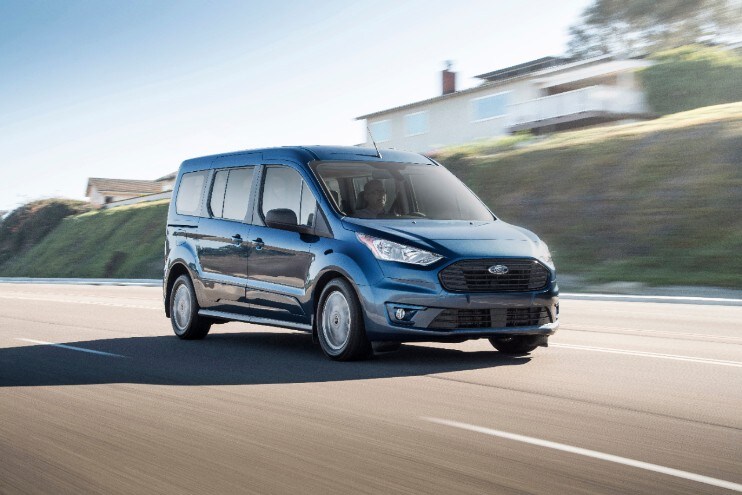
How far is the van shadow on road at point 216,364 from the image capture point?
9453 mm

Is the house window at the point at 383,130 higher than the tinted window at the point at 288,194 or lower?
higher

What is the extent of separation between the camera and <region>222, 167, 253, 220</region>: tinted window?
482 inches

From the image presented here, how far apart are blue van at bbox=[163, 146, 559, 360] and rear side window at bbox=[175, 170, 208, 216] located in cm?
4

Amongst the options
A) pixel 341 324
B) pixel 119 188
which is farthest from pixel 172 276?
pixel 119 188

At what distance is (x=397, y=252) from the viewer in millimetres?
9836

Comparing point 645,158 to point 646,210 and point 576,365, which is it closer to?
point 646,210

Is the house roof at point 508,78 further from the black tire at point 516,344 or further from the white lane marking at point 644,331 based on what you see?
the black tire at point 516,344

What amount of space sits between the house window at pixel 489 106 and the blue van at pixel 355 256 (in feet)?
143

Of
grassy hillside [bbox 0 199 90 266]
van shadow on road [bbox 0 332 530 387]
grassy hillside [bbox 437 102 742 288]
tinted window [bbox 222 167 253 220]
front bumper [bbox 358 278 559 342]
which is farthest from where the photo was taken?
grassy hillside [bbox 0 199 90 266]

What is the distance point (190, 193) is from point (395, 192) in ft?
11.3

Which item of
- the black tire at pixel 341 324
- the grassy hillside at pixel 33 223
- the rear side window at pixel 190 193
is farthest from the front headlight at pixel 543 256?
the grassy hillside at pixel 33 223

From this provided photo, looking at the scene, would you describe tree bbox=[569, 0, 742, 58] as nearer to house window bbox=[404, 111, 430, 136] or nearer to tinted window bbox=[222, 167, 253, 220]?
house window bbox=[404, 111, 430, 136]

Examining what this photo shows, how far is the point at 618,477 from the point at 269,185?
710 centimetres

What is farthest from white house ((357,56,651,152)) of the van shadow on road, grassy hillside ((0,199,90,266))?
the van shadow on road
